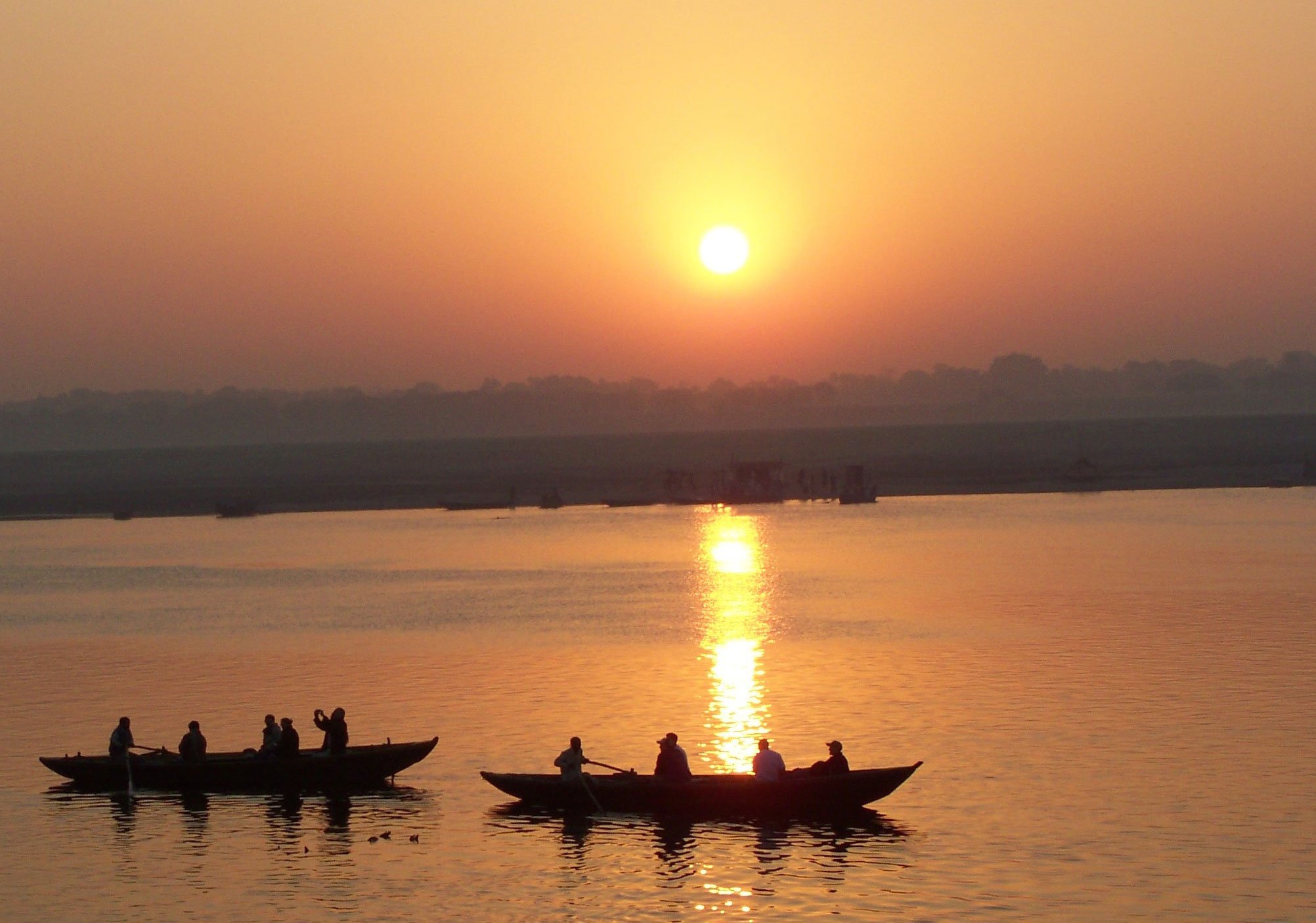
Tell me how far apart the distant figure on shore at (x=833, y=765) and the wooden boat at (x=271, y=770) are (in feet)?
31.1

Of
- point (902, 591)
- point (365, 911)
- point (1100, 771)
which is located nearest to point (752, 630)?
point (902, 591)

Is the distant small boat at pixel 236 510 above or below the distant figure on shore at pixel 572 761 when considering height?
above

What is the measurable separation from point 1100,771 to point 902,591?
125 feet

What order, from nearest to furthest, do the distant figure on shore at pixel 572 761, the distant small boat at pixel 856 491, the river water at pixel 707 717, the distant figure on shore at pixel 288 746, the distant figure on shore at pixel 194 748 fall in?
1. the river water at pixel 707 717
2. the distant figure on shore at pixel 572 761
3. the distant figure on shore at pixel 194 748
4. the distant figure on shore at pixel 288 746
5. the distant small boat at pixel 856 491

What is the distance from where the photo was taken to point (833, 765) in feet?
113

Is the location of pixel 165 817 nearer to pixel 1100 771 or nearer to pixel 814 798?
pixel 814 798

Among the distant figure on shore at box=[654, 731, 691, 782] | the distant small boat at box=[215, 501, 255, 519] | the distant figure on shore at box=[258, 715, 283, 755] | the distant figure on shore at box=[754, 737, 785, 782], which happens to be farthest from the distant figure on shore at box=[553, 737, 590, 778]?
the distant small boat at box=[215, 501, 255, 519]

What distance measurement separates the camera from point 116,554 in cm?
11044

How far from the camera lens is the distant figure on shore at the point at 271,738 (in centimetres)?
3838

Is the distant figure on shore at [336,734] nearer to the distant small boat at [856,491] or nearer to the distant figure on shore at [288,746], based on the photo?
the distant figure on shore at [288,746]

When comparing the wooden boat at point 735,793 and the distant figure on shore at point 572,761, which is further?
the distant figure on shore at point 572,761

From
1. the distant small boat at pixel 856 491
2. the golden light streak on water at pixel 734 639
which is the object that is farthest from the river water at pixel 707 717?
the distant small boat at pixel 856 491

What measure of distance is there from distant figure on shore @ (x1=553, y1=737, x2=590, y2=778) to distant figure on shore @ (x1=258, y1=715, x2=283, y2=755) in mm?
7394

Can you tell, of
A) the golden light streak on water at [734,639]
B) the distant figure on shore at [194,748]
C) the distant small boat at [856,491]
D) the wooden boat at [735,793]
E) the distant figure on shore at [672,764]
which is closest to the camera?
the wooden boat at [735,793]
